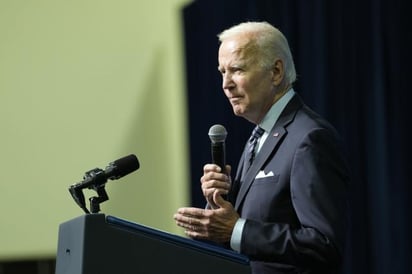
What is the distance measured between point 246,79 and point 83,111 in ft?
A: 8.97

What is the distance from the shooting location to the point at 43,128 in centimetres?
468

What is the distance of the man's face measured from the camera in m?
2.16

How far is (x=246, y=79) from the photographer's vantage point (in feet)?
7.06

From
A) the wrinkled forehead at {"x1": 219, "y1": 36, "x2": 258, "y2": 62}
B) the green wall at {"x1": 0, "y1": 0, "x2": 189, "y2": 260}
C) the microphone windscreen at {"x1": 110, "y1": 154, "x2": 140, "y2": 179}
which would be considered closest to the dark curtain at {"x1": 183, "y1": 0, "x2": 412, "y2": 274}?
the wrinkled forehead at {"x1": 219, "y1": 36, "x2": 258, "y2": 62}

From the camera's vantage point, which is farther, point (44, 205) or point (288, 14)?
point (44, 205)

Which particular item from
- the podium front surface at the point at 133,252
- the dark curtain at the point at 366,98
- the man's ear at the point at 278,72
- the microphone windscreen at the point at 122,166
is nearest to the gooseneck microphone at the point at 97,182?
the microphone windscreen at the point at 122,166

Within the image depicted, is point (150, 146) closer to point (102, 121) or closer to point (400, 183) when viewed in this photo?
point (102, 121)

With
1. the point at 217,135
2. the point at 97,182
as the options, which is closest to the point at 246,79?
the point at 217,135

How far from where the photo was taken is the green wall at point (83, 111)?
4613 mm

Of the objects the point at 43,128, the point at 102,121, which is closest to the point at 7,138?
the point at 43,128

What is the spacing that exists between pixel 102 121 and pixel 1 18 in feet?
3.05

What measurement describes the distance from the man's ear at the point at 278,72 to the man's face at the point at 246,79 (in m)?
0.01

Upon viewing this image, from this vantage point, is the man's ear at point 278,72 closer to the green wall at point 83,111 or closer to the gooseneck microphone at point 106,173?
the gooseneck microphone at point 106,173

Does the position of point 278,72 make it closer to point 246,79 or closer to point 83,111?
point 246,79
